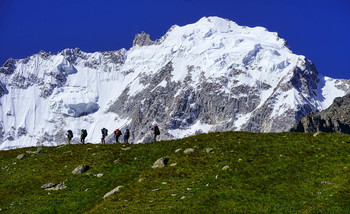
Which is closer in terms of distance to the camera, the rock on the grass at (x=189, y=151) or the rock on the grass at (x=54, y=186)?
the rock on the grass at (x=54, y=186)

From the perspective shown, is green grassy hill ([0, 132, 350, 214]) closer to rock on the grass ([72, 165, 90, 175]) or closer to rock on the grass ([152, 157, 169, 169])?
rock on the grass ([72, 165, 90, 175])

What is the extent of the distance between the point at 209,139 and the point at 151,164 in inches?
391

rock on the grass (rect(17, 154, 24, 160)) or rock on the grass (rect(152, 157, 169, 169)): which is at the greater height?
rock on the grass (rect(152, 157, 169, 169))

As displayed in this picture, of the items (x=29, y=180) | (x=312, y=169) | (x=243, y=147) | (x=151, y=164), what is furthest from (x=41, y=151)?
(x=312, y=169)

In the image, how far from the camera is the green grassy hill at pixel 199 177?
40.4 meters

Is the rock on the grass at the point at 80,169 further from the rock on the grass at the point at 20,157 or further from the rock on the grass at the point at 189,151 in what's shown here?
the rock on the grass at the point at 20,157

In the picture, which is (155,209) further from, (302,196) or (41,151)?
(41,151)

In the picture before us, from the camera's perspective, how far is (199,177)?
46812 mm

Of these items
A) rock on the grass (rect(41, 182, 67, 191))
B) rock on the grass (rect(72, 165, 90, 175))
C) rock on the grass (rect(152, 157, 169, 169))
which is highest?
rock on the grass (rect(152, 157, 169, 169))

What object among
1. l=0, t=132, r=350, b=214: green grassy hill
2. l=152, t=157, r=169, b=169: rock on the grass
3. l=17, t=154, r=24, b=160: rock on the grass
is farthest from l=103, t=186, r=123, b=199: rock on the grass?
l=17, t=154, r=24, b=160: rock on the grass

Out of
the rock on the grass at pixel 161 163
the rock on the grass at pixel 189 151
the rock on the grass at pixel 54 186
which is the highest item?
the rock on the grass at pixel 189 151

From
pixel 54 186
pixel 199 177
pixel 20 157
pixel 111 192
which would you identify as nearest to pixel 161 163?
pixel 199 177

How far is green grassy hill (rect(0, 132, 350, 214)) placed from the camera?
40.4 metres

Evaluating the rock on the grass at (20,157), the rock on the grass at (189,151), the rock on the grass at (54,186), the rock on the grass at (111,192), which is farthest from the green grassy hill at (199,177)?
the rock on the grass at (189,151)
